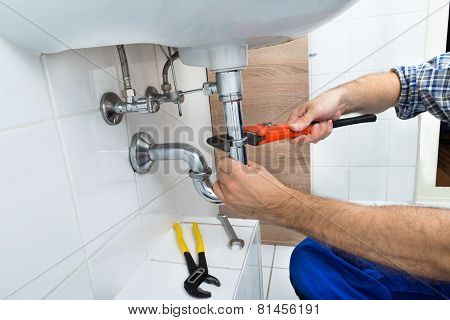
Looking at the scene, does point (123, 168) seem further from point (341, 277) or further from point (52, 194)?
point (341, 277)

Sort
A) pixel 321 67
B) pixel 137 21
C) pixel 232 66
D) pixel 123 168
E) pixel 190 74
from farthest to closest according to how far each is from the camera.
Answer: pixel 321 67, pixel 190 74, pixel 123 168, pixel 232 66, pixel 137 21

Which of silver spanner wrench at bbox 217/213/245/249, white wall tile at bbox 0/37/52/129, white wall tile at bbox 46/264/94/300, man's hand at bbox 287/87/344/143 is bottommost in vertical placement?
silver spanner wrench at bbox 217/213/245/249

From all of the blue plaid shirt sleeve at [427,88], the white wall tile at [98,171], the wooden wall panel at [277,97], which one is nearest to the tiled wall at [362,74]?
the wooden wall panel at [277,97]

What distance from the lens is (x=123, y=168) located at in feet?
1.65

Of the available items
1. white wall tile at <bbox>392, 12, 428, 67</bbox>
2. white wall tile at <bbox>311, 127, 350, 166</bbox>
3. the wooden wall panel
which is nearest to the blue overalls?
the wooden wall panel

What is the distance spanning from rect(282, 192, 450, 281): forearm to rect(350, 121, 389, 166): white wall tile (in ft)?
2.15

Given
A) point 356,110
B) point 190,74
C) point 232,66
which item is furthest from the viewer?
point 190,74

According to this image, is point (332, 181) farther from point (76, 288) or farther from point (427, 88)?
point (76, 288)

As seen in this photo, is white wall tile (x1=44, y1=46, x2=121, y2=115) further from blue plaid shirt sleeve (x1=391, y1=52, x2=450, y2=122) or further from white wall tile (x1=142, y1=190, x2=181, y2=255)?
blue plaid shirt sleeve (x1=391, y1=52, x2=450, y2=122)

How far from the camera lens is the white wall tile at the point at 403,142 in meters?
0.91

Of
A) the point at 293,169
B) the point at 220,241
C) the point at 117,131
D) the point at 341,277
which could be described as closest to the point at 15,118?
the point at 117,131

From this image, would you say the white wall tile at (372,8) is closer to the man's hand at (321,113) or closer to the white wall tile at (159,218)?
the man's hand at (321,113)

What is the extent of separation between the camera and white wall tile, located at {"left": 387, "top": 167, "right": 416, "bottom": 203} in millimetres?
948

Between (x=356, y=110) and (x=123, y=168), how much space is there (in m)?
0.51
